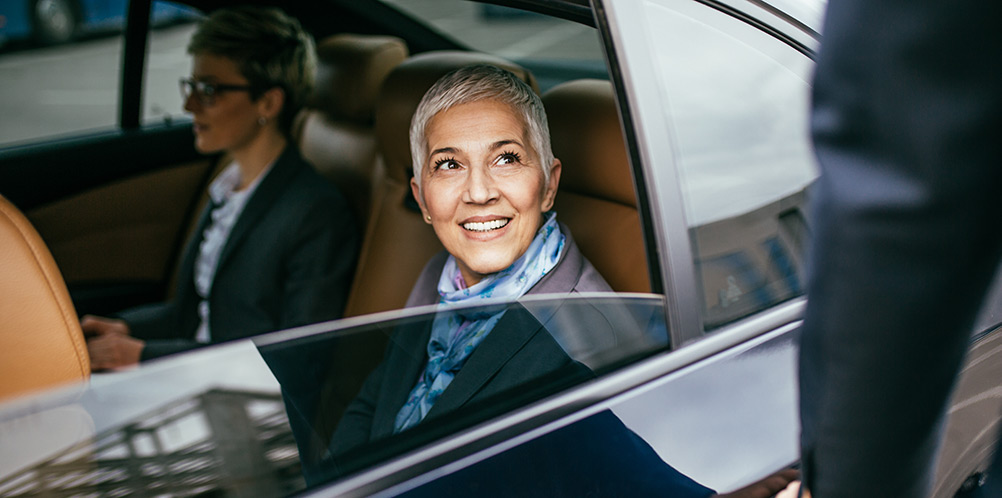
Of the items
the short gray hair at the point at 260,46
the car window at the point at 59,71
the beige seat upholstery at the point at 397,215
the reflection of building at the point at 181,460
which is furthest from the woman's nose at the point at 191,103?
the car window at the point at 59,71

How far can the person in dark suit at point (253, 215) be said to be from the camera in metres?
2.27

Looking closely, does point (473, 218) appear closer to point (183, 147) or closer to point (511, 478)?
point (511, 478)

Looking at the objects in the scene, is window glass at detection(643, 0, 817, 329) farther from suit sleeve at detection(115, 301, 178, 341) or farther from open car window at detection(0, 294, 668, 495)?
suit sleeve at detection(115, 301, 178, 341)

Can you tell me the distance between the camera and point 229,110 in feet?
8.27

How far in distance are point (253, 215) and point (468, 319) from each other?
46.0 inches

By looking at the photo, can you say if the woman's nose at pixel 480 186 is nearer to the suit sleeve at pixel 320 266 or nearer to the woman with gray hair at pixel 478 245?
the woman with gray hair at pixel 478 245

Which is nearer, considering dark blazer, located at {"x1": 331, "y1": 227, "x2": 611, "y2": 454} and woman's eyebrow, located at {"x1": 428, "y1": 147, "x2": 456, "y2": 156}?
dark blazer, located at {"x1": 331, "y1": 227, "x2": 611, "y2": 454}

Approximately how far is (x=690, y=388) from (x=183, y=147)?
110 inches

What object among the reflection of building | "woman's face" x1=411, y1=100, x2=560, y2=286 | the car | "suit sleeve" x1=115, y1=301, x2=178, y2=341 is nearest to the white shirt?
"suit sleeve" x1=115, y1=301, x2=178, y2=341

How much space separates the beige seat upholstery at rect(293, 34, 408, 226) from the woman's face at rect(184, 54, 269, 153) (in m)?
0.28

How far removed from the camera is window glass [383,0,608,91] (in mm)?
2031

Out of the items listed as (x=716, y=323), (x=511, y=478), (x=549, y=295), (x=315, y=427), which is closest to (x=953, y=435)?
(x=716, y=323)

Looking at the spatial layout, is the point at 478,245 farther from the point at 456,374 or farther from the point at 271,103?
the point at 271,103

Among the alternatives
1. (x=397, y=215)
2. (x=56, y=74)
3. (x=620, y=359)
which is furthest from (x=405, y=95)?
(x=56, y=74)
